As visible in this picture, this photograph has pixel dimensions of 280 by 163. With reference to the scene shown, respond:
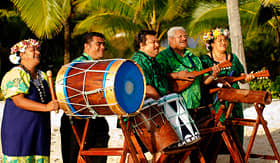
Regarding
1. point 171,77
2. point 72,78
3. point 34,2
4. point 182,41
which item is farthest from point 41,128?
point 34,2

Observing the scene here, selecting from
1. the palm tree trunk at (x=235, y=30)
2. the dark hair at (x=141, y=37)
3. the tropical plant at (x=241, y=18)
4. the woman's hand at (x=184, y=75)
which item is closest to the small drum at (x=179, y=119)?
the woman's hand at (x=184, y=75)

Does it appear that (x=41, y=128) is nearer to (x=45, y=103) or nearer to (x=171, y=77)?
(x=45, y=103)

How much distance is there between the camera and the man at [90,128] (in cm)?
401

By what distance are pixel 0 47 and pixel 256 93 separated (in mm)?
15867

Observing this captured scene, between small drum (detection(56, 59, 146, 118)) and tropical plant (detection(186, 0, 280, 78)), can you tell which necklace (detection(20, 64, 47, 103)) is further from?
tropical plant (detection(186, 0, 280, 78))

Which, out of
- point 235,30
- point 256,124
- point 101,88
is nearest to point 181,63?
point 256,124

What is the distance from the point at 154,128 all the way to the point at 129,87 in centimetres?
56

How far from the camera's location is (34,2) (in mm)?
9977

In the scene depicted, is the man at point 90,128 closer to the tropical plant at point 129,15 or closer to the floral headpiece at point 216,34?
the floral headpiece at point 216,34

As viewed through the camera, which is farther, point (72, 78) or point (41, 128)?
point (41, 128)

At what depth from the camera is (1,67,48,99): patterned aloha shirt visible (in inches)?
134

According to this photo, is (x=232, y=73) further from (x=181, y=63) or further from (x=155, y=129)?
(x=155, y=129)

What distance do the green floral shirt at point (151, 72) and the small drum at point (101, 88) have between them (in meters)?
0.61

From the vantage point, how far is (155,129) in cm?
345
